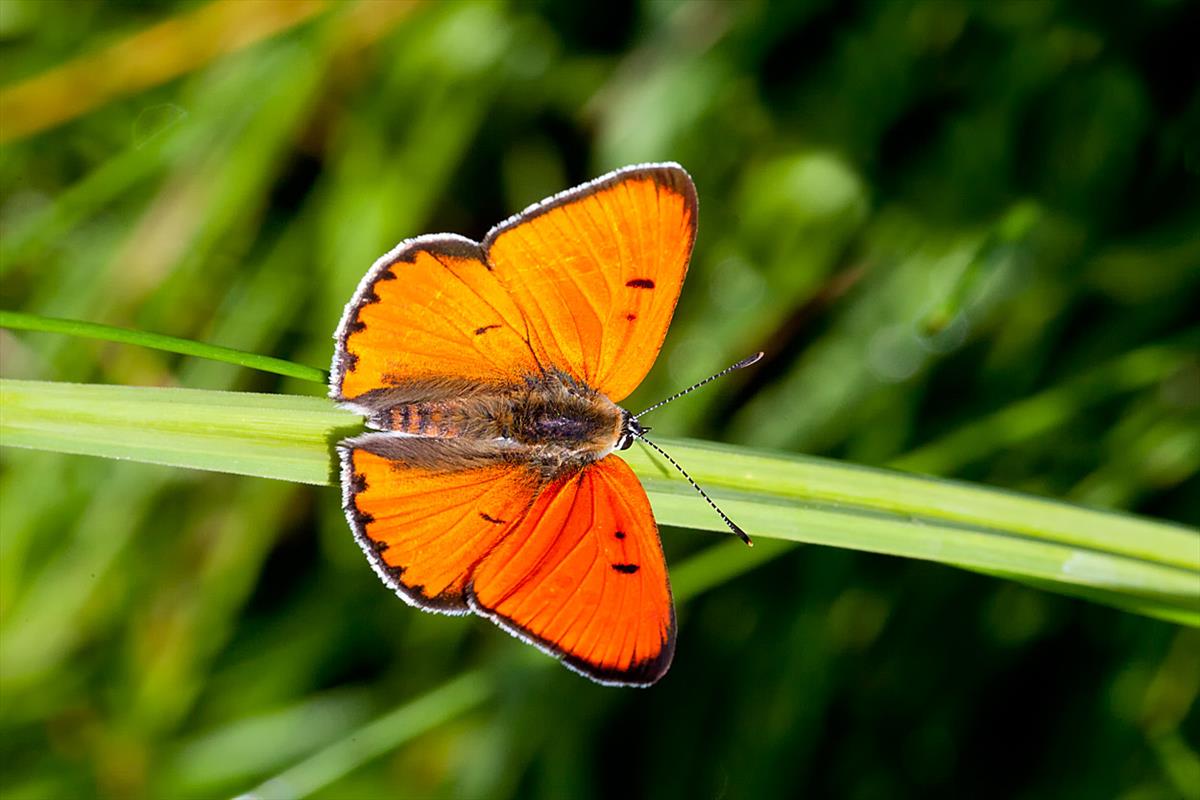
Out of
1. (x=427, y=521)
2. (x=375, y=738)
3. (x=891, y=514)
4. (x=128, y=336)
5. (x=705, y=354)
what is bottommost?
(x=891, y=514)

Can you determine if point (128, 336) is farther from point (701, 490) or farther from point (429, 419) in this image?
point (701, 490)

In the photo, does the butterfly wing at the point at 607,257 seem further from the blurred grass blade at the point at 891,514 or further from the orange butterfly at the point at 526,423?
the blurred grass blade at the point at 891,514

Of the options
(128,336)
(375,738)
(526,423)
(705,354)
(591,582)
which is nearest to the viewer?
(128,336)


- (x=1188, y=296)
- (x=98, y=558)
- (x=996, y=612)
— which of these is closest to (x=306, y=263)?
(x=98, y=558)

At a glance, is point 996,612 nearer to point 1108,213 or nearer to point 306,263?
point 1108,213

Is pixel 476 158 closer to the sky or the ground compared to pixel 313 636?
closer to the sky

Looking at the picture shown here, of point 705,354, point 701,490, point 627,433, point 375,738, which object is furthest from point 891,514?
point 375,738

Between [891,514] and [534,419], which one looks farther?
[534,419]
